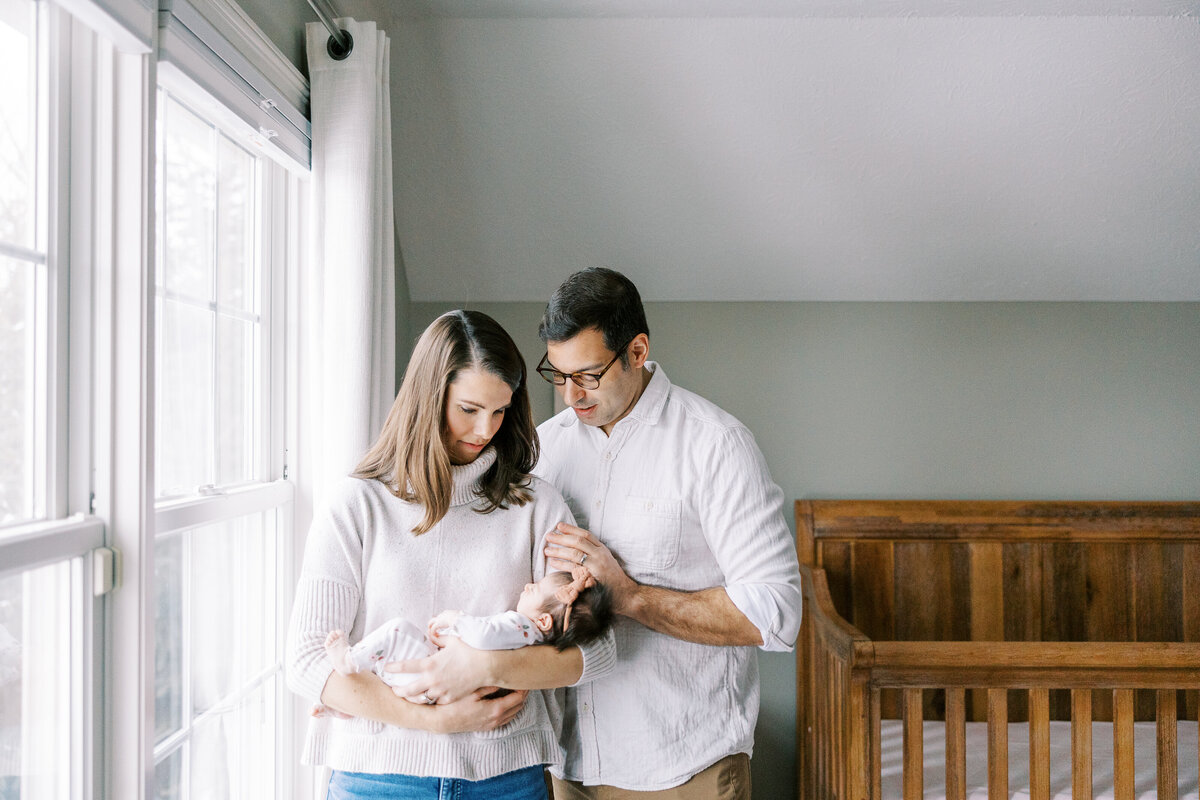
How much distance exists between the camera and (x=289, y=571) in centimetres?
175

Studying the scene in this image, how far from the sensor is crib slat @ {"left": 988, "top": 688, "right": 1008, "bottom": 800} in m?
1.73

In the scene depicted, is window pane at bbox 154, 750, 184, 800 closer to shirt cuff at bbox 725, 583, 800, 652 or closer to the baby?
the baby

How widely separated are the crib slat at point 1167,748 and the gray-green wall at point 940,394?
3.17 feet

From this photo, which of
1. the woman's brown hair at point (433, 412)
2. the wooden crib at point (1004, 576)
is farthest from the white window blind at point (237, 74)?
the wooden crib at point (1004, 576)

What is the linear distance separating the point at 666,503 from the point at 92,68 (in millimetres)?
1106

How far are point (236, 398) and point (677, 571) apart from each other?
94 cm

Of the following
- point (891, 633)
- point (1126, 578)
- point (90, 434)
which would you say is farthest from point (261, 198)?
point (1126, 578)

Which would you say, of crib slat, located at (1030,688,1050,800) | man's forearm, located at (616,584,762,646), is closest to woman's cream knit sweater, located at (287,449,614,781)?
man's forearm, located at (616,584,762,646)

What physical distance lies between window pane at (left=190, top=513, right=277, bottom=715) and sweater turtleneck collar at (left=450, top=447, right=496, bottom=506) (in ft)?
1.70

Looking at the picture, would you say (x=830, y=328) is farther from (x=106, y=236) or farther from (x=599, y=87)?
(x=106, y=236)

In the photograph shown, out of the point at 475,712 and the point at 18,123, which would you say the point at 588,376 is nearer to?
the point at 475,712

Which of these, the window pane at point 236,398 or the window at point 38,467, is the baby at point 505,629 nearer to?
the window at point 38,467

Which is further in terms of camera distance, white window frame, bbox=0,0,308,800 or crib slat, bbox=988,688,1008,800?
crib slat, bbox=988,688,1008,800

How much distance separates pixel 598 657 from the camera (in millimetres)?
1269
